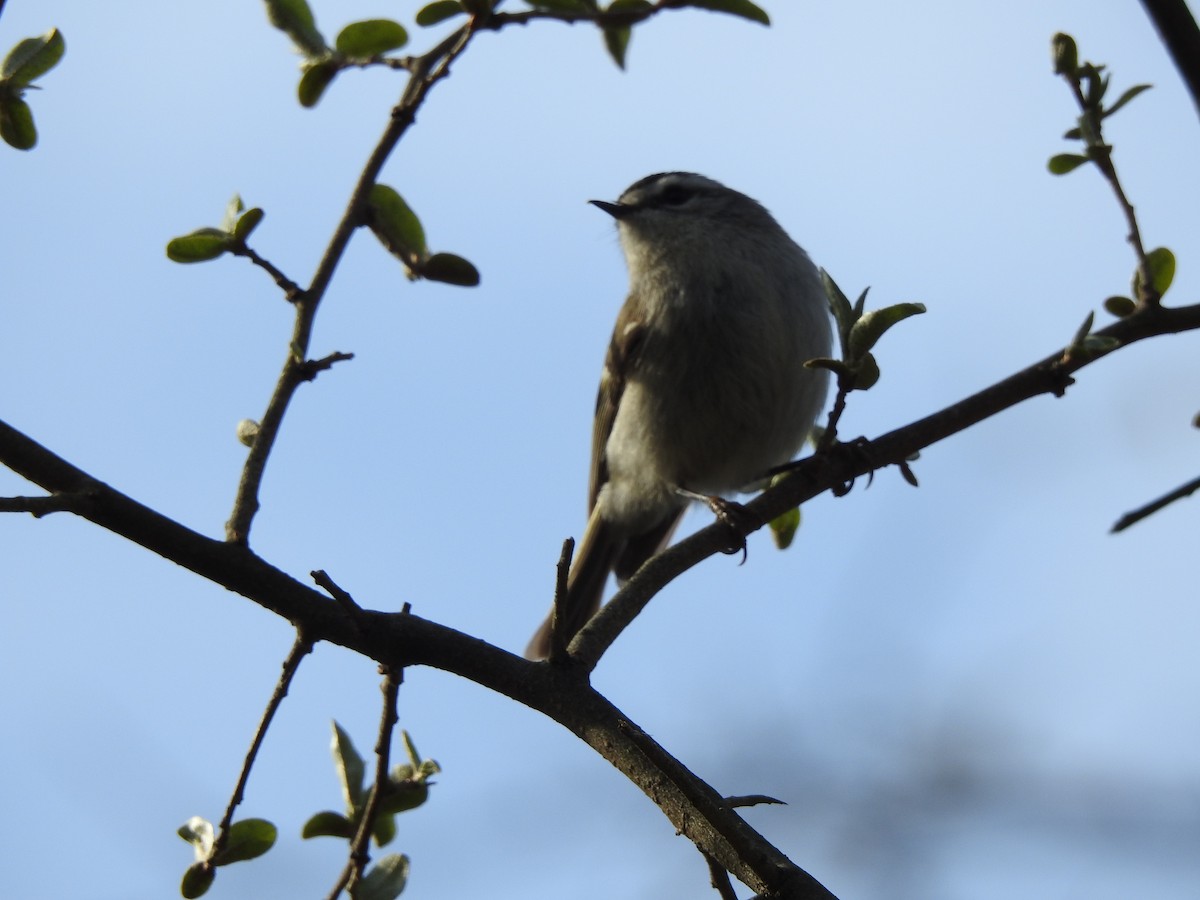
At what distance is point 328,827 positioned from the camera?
7.19ft

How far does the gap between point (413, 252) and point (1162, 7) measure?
1217 mm

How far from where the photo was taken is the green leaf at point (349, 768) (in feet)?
7.27

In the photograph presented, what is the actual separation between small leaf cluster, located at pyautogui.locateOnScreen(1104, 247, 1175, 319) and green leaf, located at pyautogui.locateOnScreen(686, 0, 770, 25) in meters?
0.72

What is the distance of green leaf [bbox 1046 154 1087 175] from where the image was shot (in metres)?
2.21

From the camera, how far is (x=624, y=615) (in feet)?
8.32

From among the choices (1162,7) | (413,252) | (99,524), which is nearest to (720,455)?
(413,252)

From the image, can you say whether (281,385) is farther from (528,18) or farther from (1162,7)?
(1162,7)

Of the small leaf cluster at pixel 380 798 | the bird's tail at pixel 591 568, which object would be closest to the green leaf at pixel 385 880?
the small leaf cluster at pixel 380 798

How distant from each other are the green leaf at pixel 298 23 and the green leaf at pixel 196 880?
132cm

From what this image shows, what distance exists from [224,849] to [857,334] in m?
1.45

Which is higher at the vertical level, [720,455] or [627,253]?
[627,253]

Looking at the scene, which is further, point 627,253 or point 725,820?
point 627,253

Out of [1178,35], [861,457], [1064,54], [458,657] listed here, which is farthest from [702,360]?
[1178,35]

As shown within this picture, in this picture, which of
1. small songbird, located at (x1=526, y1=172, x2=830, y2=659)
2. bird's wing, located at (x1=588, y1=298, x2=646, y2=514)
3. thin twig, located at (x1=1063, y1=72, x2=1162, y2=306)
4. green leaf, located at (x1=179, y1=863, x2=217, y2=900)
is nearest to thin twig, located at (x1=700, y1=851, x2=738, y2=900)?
green leaf, located at (x1=179, y1=863, x2=217, y2=900)
